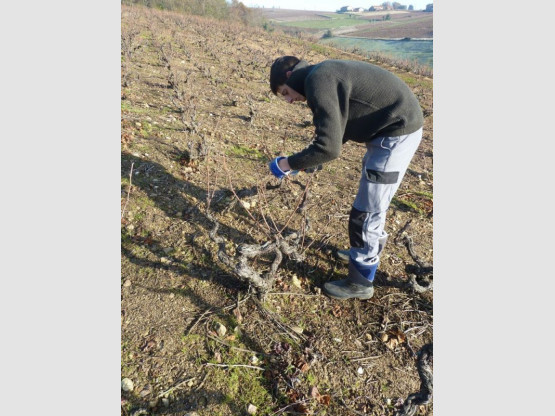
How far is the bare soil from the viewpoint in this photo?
70.4 inches

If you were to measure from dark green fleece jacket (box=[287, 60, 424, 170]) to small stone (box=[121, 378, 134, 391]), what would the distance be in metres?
1.51

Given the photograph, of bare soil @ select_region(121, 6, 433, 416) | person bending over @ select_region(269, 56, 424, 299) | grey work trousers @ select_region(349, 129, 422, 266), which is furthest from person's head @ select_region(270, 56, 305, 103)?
bare soil @ select_region(121, 6, 433, 416)

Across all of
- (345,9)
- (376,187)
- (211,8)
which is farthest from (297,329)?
(345,9)

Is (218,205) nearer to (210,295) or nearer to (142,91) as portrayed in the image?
(210,295)

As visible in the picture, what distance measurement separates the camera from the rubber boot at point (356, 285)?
7.45 ft

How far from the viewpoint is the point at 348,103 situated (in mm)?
1804

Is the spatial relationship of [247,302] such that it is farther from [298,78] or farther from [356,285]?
[298,78]

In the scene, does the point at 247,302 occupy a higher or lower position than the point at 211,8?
lower

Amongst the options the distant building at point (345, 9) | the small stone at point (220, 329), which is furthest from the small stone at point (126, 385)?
the distant building at point (345, 9)

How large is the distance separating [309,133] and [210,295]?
363cm

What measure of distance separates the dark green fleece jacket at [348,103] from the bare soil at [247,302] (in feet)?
1.84

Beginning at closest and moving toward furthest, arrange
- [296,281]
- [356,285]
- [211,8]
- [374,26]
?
[356,285] < [296,281] < [211,8] < [374,26]

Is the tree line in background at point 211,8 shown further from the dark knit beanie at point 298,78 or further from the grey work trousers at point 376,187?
the grey work trousers at point 376,187

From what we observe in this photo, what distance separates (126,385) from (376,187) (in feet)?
5.89
